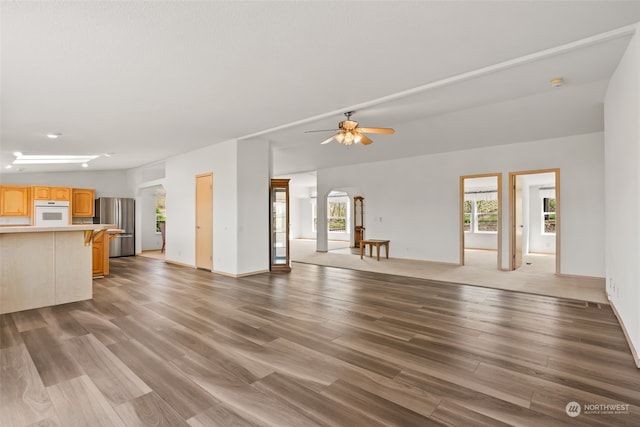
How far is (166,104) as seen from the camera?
401 cm

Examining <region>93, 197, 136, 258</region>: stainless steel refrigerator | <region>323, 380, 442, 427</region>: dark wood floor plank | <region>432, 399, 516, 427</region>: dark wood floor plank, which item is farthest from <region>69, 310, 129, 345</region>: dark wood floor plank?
<region>93, 197, 136, 258</region>: stainless steel refrigerator

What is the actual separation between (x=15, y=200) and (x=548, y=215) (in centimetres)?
1482

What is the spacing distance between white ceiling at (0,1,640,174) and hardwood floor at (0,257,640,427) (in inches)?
99.6

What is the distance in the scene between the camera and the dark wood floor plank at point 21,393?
6.14 feet

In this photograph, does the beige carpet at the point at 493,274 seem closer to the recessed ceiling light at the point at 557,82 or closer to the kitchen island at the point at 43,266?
the recessed ceiling light at the point at 557,82

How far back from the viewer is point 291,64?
9.93 ft

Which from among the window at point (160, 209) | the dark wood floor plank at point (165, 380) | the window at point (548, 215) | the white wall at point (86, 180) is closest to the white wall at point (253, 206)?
the dark wood floor plank at point (165, 380)

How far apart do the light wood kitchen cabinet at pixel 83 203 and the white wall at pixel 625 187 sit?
35.7 feet

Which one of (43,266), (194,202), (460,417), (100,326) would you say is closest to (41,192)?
(194,202)

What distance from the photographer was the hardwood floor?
1901 millimetres

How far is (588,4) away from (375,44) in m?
1.48

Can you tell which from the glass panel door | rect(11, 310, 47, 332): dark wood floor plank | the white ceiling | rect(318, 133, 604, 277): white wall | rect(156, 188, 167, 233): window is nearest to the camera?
the white ceiling

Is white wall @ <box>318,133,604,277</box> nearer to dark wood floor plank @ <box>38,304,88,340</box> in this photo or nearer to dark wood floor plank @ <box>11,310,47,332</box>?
dark wood floor plank @ <box>38,304,88,340</box>

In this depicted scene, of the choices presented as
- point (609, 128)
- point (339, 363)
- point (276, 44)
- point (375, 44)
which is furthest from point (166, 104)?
point (609, 128)
